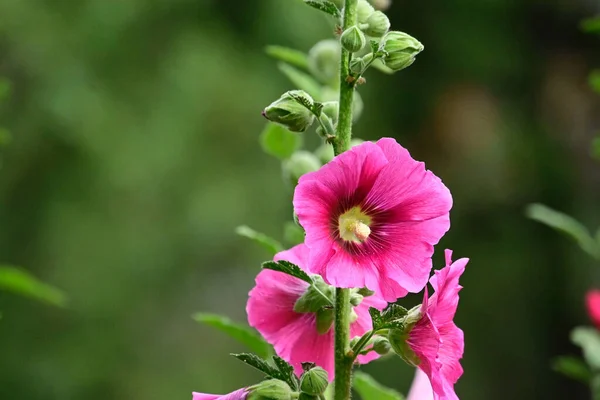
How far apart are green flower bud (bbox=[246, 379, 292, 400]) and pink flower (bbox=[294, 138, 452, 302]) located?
0.06 meters

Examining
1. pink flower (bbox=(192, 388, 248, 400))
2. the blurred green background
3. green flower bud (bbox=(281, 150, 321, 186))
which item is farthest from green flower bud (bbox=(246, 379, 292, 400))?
the blurred green background

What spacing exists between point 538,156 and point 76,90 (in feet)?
4.74

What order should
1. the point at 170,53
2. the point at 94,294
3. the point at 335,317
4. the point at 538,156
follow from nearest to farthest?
1. the point at 335,317
2. the point at 94,294
3. the point at 170,53
4. the point at 538,156

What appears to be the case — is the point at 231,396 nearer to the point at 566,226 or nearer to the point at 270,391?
the point at 270,391

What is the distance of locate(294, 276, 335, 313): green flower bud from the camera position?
429mm

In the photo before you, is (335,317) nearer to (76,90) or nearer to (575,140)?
(76,90)

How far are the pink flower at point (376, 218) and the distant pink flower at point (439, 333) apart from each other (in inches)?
0.7

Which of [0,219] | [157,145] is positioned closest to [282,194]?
[157,145]

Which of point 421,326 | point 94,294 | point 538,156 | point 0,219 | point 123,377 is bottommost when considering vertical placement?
point 123,377

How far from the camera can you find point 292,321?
458 millimetres

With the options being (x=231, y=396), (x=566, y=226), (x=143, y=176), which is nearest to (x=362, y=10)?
(x=231, y=396)

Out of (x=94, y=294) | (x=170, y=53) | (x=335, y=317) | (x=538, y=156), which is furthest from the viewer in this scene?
(x=538, y=156)

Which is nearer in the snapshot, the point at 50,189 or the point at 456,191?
the point at 50,189

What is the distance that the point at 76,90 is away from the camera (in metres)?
1.87
